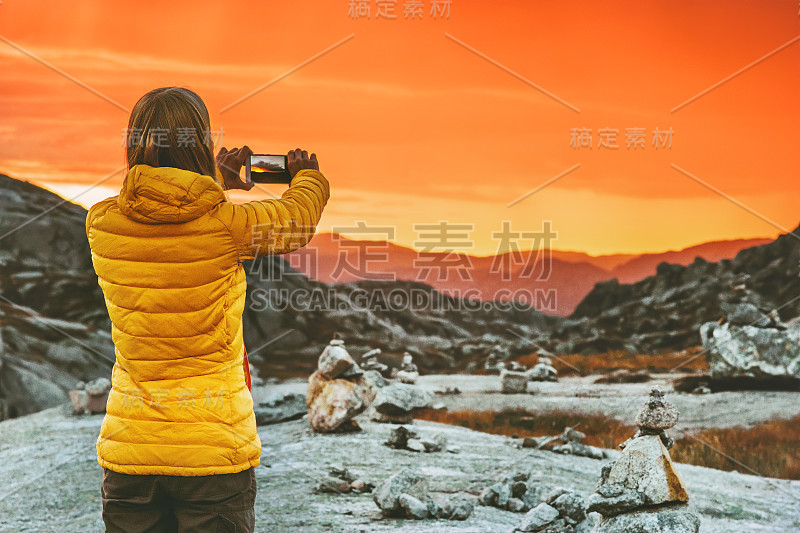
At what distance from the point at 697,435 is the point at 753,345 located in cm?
135

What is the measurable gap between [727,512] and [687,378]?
4.11 meters

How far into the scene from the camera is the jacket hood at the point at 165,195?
93.4 inches

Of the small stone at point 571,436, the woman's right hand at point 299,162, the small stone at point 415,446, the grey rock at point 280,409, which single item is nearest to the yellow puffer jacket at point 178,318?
the woman's right hand at point 299,162

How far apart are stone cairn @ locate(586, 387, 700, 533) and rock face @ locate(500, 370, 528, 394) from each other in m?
6.29

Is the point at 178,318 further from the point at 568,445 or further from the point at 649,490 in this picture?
the point at 568,445

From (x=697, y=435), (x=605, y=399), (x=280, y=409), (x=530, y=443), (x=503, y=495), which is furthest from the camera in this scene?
(x=605, y=399)

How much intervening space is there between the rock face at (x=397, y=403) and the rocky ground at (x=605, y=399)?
56cm

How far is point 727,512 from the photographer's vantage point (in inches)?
278

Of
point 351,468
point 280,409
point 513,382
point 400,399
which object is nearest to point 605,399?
point 513,382

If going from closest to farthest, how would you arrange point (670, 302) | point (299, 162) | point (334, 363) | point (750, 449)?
point (299, 162), point (334, 363), point (750, 449), point (670, 302)

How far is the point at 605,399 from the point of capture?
10.9 metres

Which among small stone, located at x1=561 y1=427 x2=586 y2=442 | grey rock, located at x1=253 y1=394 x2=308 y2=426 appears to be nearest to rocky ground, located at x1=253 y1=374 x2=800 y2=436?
grey rock, located at x1=253 y1=394 x2=308 y2=426

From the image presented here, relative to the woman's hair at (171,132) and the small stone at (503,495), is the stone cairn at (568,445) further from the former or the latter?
the woman's hair at (171,132)

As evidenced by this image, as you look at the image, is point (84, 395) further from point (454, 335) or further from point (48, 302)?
point (454, 335)
